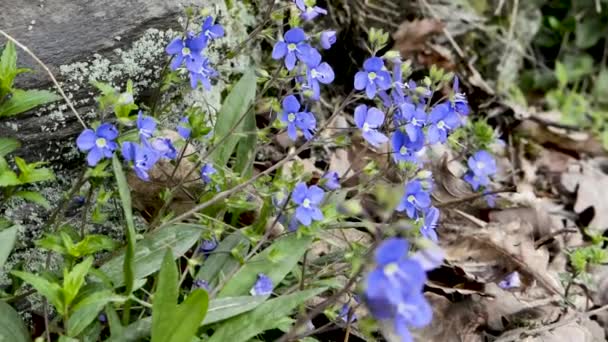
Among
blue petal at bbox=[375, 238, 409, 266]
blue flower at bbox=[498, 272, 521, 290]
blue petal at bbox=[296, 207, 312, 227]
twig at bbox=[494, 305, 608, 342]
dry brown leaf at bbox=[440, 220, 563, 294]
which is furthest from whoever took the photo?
dry brown leaf at bbox=[440, 220, 563, 294]

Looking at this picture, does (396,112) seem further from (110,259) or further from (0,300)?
(0,300)

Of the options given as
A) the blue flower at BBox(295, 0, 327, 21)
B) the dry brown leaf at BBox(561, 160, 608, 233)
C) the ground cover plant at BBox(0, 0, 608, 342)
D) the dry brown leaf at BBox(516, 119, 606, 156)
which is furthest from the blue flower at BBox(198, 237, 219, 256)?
the dry brown leaf at BBox(516, 119, 606, 156)

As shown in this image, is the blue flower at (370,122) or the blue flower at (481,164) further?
the blue flower at (481,164)

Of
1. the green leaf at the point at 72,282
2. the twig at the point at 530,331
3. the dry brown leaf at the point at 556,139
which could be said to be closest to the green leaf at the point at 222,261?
the green leaf at the point at 72,282

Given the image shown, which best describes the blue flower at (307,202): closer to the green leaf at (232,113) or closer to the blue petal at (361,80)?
the blue petal at (361,80)

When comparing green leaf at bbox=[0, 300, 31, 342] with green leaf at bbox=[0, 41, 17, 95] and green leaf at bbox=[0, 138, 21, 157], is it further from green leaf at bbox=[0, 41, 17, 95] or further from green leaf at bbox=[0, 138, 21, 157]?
green leaf at bbox=[0, 41, 17, 95]
